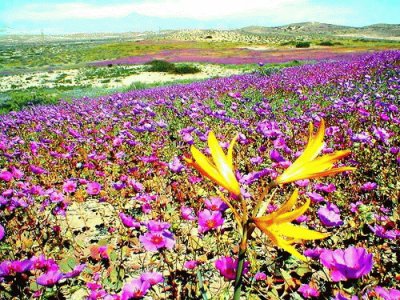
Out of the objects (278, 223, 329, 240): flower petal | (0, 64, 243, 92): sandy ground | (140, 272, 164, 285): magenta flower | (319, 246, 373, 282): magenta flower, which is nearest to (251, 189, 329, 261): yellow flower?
(278, 223, 329, 240): flower petal

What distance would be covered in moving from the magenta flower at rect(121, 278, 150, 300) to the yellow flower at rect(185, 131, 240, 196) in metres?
0.89

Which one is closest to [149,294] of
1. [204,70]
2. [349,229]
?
[349,229]

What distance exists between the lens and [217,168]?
0.92m

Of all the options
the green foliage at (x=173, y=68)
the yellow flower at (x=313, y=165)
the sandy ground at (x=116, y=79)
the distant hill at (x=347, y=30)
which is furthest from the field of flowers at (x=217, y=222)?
the distant hill at (x=347, y=30)

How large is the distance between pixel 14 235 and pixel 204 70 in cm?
2770

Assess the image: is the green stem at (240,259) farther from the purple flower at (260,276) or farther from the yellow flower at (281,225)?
the purple flower at (260,276)

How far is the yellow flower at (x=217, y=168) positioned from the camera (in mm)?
844

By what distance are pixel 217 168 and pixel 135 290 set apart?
0.92m

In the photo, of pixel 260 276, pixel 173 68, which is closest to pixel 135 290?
pixel 260 276

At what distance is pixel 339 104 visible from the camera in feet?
17.8

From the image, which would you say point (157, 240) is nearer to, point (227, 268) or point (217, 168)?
point (227, 268)

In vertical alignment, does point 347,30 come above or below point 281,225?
above

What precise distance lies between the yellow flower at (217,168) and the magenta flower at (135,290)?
888 mm

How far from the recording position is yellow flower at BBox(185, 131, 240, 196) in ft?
2.77
